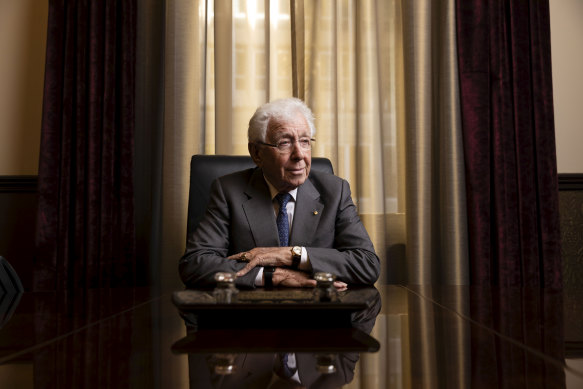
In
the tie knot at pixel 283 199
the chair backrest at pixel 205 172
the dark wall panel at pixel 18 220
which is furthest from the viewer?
the dark wall panel at pixel 18 220

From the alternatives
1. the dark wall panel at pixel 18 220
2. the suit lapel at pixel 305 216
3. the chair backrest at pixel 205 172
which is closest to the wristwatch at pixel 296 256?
the suit lapel at pixel 305 216

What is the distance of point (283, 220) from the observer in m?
2.02

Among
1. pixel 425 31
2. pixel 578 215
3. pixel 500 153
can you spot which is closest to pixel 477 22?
pixel 425 31

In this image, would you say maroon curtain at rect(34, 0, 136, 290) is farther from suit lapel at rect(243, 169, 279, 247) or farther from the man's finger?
the man's finger

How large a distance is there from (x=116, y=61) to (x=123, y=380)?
2.70 m

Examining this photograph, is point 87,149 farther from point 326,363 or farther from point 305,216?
point 326,363

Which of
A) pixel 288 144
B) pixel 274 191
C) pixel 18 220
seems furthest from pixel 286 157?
pixel 18 220

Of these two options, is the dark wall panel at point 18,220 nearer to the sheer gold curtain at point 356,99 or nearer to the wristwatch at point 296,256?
the sheer gold curtain at point 356,99

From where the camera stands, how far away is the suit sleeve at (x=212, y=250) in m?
1.69

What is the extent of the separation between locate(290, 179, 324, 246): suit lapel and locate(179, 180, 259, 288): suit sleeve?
273mm

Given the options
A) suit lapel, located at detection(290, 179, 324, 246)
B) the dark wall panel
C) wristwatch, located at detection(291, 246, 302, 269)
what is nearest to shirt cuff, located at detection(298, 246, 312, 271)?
wristwatch, located at detection(291, 246, 302, 269)

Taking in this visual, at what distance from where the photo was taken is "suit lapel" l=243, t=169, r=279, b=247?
6.44 ft

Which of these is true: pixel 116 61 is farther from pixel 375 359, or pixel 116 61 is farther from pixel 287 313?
pixel 375 359

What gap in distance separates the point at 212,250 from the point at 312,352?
1.24 m
